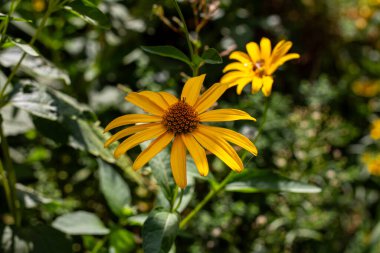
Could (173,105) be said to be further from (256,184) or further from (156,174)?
(256,184)

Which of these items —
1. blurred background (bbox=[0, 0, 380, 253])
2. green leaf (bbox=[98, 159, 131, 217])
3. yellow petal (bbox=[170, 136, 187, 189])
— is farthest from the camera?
blurred background (bbox=[0, 0, 380, 253])

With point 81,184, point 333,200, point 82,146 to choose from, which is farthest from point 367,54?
point 82,146

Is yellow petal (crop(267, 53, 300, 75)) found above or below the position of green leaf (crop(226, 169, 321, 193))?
above

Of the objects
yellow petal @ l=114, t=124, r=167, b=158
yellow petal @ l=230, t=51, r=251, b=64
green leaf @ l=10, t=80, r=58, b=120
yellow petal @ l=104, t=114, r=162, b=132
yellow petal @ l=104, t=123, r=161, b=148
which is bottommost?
green leaf @ l=10, t=80, r=58, b=120

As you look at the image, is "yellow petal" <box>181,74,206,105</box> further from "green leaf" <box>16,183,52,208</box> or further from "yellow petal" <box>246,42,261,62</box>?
"green leaf" <box>16,183,52,208</box>

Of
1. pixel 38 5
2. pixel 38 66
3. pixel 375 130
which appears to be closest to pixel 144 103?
pixel 38 66

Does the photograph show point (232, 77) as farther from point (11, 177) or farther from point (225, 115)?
Result: point (11, 177)

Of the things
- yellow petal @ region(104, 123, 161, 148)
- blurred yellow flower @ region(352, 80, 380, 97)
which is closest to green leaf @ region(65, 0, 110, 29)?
yellow petal @ region(104, 123, 161, 148)
